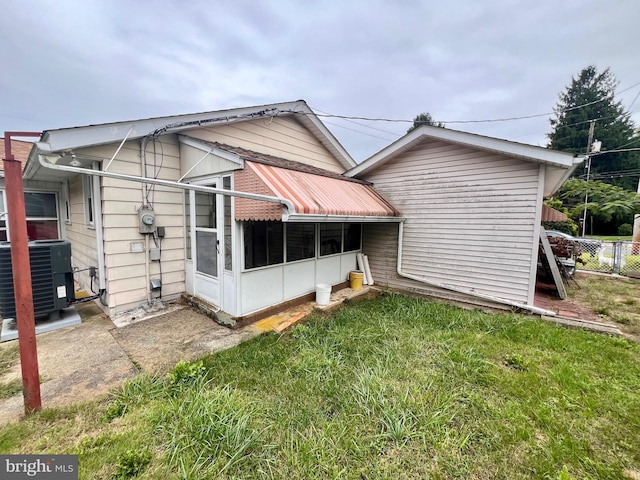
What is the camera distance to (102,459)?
7.29ft

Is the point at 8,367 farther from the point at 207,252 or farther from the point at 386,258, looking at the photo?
the point at 386,258

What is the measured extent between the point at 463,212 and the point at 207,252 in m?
6.39

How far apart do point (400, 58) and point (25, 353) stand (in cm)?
1351

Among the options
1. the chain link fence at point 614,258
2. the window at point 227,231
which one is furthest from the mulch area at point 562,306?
the window at point 227,231

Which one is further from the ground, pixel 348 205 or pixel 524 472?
pixel 348 205

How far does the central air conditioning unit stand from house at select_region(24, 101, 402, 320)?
0.56m

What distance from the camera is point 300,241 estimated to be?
6387 mm

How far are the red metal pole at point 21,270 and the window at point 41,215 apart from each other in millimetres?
7804

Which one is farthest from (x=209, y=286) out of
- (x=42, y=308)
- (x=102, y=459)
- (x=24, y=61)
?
(x=24, y=61)

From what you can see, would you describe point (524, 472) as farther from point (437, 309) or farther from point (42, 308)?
point (42, 308)

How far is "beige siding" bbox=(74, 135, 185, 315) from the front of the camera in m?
5.16

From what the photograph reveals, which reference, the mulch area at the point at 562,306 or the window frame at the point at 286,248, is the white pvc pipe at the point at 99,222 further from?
the mulch area at the point at 562,306

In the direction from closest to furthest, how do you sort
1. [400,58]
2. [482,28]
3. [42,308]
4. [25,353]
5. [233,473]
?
1. [233,473]
2. [25,353]
3. [42,308]
4. [482,28]
5. [400,58]

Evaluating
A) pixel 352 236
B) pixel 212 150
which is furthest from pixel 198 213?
pixel 352 236
